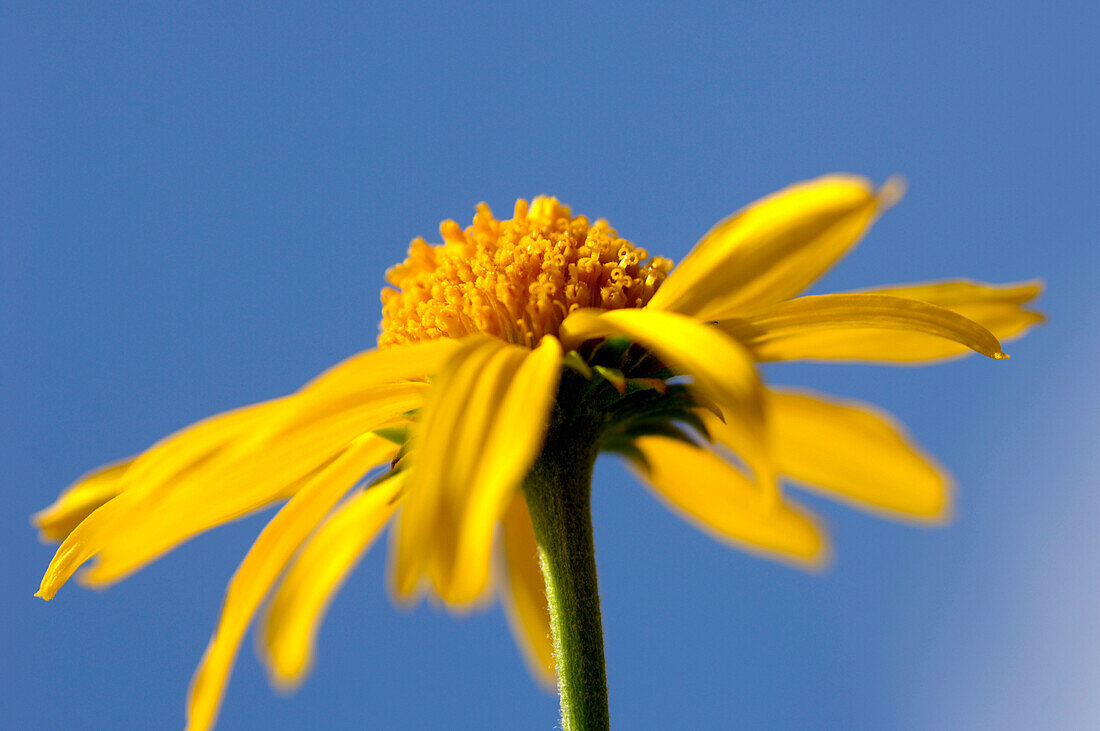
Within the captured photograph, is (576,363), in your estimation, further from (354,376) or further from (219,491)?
(219,491)

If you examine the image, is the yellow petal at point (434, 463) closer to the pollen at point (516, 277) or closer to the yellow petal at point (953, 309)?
the pollen at point (516, 277)

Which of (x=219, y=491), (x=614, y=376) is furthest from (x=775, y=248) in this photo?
(x=219, y=491)

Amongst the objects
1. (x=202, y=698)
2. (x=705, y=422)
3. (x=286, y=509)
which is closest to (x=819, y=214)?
(x=705, y=422)

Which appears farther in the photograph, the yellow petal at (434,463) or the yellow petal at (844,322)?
the yellow petal at (844,322)

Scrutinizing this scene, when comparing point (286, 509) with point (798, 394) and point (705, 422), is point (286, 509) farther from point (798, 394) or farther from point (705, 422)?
point (798, 394)

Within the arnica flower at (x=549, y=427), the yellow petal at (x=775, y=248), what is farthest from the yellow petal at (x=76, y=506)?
the yellow petal at (x=775, y=248)
